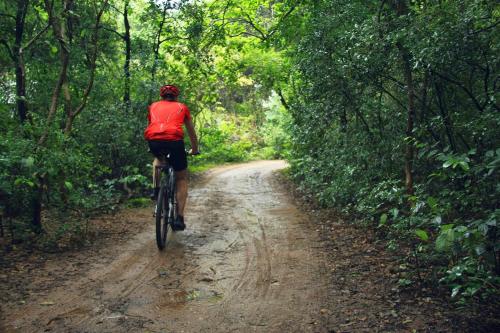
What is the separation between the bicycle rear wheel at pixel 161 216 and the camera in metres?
5.83

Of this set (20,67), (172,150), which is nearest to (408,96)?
(172,150)

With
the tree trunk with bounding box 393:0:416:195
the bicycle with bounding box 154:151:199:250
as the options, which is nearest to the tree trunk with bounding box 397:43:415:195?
the tree trunk with bounding box 393:0:416:195

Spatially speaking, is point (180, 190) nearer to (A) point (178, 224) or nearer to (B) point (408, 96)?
(A) point (178, 224)

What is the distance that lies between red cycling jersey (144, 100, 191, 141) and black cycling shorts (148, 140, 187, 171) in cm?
8

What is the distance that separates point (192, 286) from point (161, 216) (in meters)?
1.50

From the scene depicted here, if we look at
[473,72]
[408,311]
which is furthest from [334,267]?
[473,72]

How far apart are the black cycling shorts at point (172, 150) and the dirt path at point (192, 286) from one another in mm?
1217

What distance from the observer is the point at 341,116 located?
8094 mm

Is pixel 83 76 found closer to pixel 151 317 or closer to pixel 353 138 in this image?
pixel 353 138

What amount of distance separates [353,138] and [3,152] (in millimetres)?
5697

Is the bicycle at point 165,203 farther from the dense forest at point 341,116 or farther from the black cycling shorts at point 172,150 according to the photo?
the dense forest at point 341,116

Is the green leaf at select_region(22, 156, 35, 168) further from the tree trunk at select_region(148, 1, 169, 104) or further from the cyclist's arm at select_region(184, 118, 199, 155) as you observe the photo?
the tree trunk at select_region(148, 1, 169, 104)

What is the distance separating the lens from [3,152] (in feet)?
A: 17.7

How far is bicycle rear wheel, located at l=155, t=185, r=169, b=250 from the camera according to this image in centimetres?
583
